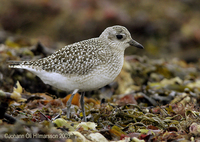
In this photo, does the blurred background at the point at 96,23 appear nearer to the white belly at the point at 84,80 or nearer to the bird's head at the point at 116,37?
the bird's head at the point at 116,37

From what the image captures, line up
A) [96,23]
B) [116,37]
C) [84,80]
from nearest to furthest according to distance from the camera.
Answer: [84,80] → [116,37] → [96,23]

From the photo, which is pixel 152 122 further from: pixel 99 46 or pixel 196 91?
pixel 196 91

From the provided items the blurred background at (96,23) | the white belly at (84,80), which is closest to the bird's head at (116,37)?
the white belly at (84,80)

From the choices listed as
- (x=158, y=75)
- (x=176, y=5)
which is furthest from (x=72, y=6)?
(x=158, y=75)

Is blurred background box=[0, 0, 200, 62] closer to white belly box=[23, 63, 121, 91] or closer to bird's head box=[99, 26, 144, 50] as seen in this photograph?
bird's head box=[99, 26, 144, 50]

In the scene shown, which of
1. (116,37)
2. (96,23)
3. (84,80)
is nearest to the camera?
(84,80)

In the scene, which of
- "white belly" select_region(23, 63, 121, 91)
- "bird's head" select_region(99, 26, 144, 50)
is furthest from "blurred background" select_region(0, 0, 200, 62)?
"white belly" select_region(23, 63, 121, 91)

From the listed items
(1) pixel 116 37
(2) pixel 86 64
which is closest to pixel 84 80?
(2) pixel 86 64

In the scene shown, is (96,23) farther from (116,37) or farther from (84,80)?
(84,80)
